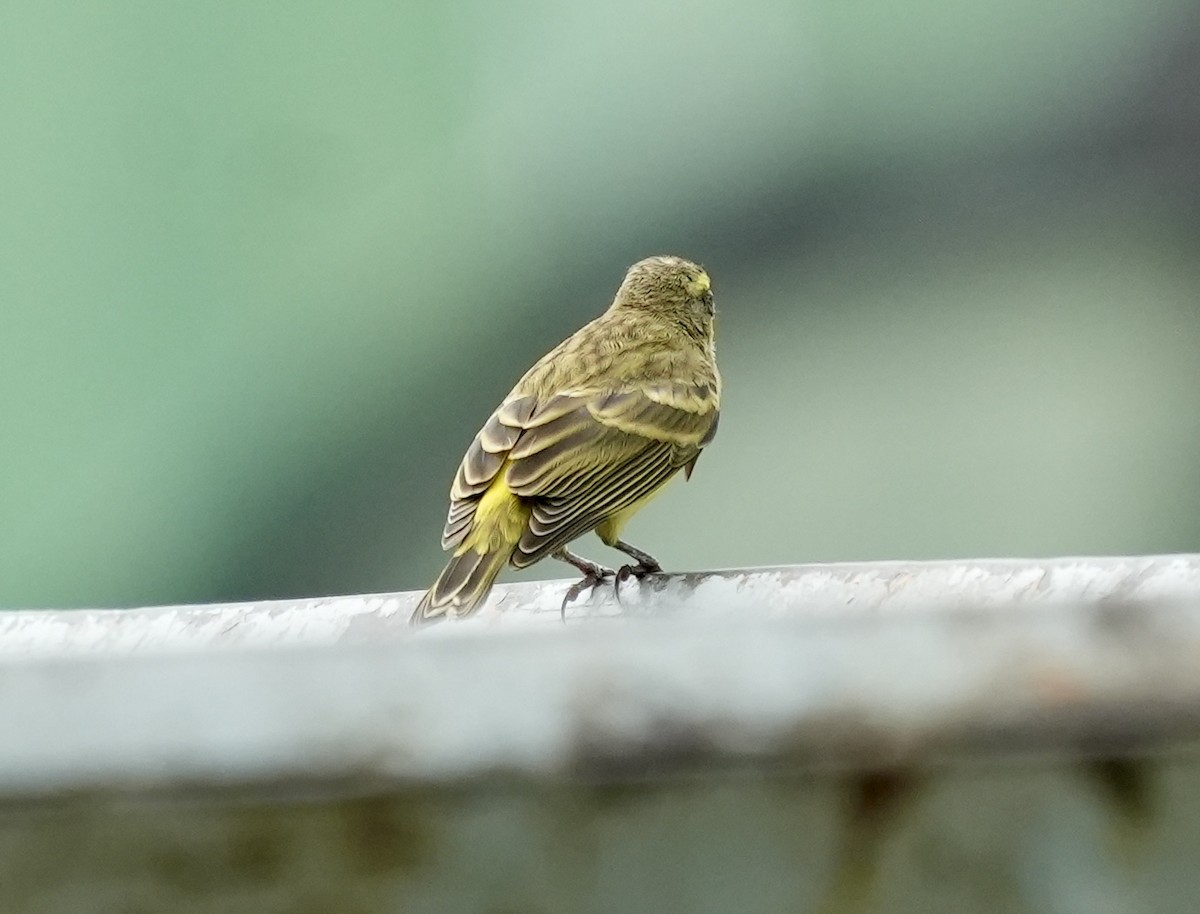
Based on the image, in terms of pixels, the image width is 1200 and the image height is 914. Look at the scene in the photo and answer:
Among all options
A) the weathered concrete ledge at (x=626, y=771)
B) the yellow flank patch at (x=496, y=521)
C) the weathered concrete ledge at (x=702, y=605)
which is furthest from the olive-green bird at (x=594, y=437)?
the weathered concrete ledge at (x=626, y=771)

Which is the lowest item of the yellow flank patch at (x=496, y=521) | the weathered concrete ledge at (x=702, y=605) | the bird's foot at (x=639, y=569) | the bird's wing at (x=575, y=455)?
the bird's foot at (x=639, y=569)

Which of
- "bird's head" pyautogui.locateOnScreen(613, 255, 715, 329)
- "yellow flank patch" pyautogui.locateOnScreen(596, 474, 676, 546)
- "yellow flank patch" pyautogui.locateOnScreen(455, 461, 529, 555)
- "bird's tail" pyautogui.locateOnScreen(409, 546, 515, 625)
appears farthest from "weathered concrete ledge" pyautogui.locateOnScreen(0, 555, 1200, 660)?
"bird's head" pyautogui.locateOnScreen(613, 255, 715, 329)

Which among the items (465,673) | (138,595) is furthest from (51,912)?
(138,595)

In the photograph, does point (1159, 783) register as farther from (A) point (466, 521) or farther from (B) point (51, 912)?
(A) point (466, 521)

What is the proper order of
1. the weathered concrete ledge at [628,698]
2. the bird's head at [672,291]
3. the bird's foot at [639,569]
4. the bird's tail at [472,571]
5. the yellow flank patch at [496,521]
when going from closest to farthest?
1. the weathered concrete ledge at [628,698]
2. the bird's tail at [472,571]
3. the bird's foot at [639,569]
4. the yellow flank patch at [496,521]
5. the bird's head at [672,291]

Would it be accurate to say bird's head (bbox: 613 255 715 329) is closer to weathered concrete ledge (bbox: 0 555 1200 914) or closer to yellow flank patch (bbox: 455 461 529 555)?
yellow flank patch (bbox: 455 461 529 555)

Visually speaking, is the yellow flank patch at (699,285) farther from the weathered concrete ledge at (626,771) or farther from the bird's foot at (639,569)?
the weathered concrete ledge at (626,771)

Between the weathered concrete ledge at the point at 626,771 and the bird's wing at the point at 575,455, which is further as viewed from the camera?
the bird's wing at the point at 575,455

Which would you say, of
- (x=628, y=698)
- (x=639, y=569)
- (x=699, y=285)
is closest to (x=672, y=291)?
(x=699, y=285)
